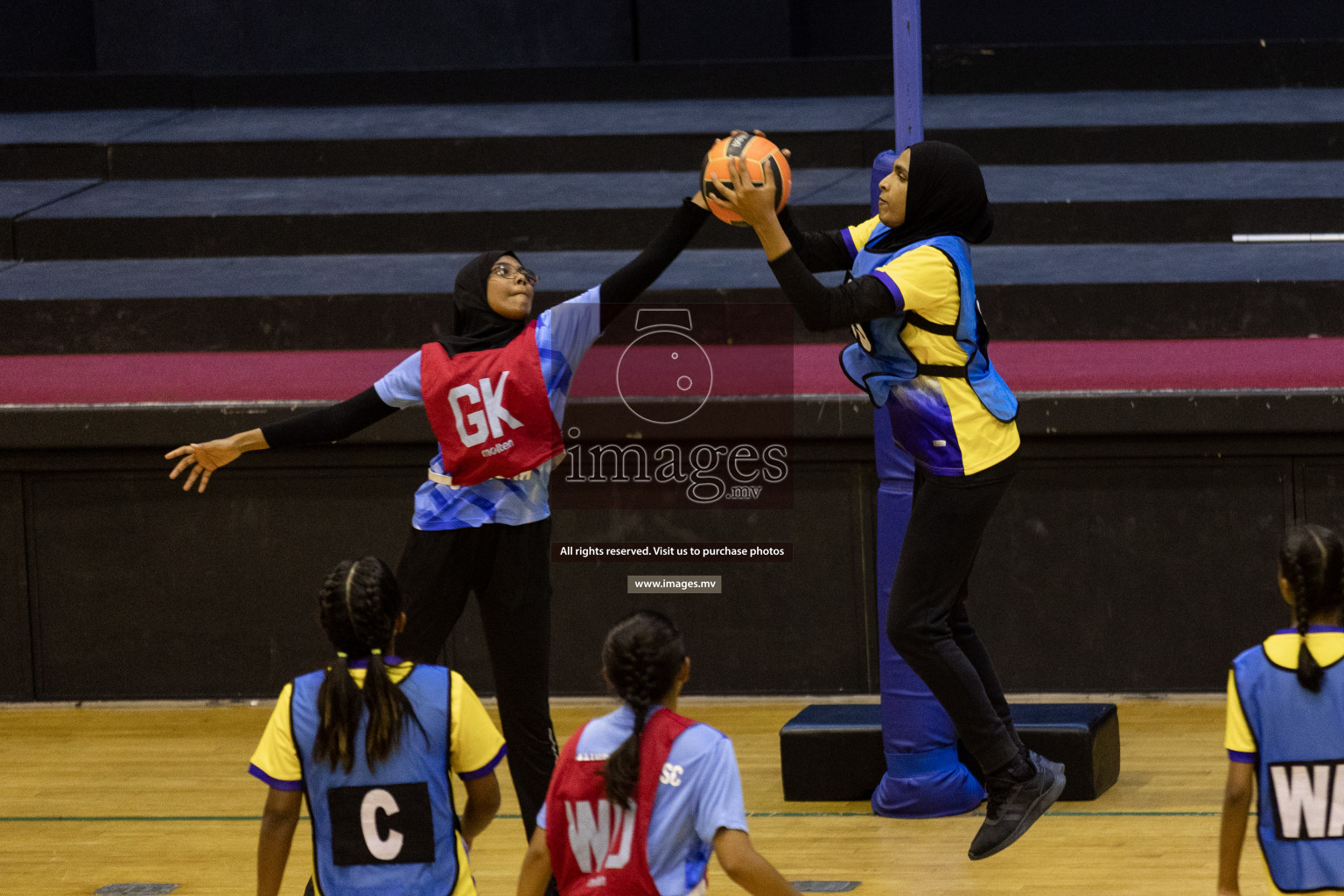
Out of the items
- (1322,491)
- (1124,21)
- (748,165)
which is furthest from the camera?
(1124,21)

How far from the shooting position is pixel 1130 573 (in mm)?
5891

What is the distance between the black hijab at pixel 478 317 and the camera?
4.15 m

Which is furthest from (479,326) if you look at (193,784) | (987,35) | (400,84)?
(987,35)

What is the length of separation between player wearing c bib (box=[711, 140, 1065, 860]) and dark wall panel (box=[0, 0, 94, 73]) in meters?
8.05

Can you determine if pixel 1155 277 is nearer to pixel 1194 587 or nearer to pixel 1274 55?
pixel 1194 587

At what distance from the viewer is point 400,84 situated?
1016 centimetres

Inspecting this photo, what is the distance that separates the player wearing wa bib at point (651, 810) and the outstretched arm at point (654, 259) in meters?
1.50

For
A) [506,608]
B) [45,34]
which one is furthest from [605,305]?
[45,34]

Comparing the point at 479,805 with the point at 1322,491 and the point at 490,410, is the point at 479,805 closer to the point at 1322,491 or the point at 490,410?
the point at 490,410

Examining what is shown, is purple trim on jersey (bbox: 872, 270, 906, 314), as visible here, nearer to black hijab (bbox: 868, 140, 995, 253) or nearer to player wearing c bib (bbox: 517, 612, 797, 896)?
black hijab (bbox: 868, 140, 995, 253)

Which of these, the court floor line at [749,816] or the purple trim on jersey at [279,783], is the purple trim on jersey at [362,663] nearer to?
the purple trim on jersey at [279,783]

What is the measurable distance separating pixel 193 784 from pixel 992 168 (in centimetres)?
512

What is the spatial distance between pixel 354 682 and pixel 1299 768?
1.53m

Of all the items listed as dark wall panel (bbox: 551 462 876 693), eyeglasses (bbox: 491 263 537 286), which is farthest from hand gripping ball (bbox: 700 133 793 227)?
dark wall panel (bbox: 551 462 876 693)
